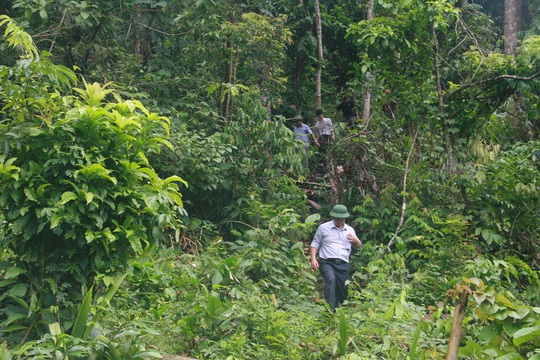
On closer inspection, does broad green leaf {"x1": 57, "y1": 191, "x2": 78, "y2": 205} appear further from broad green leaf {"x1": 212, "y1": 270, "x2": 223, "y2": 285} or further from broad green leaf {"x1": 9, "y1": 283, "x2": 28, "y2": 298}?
broad green leaf {"x1": 212, "y1": 270, "x2": 223, "y2": 285}

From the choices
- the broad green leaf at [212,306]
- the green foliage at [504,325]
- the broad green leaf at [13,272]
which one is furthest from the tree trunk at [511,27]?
the broad green leaf at [13,272]

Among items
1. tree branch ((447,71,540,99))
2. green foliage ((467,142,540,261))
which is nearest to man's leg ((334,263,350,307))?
green foliage ((467,142,540,261))

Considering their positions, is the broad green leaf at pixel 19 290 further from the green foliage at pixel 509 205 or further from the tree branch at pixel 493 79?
the tree branch at pixel 493 79

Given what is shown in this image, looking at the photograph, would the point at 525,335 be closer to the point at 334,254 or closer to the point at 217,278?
the point at 217,278

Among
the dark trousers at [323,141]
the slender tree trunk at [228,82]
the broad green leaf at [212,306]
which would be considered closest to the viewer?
the broad green leaf at [212,306]

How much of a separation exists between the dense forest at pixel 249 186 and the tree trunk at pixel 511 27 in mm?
71

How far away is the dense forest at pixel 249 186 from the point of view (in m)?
5.17

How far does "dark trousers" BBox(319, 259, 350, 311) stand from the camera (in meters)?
7.68

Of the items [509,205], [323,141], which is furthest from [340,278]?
[323,141]

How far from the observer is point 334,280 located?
25.4ft

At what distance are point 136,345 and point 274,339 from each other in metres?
1.23

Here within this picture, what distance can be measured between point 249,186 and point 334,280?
109 inches

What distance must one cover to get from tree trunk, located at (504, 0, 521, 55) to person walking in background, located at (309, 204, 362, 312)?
7973 millimetres

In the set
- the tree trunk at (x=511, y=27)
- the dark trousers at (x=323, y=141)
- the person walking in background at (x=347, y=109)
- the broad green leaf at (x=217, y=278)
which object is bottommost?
the broad green leaf at (x=217, y=278)
